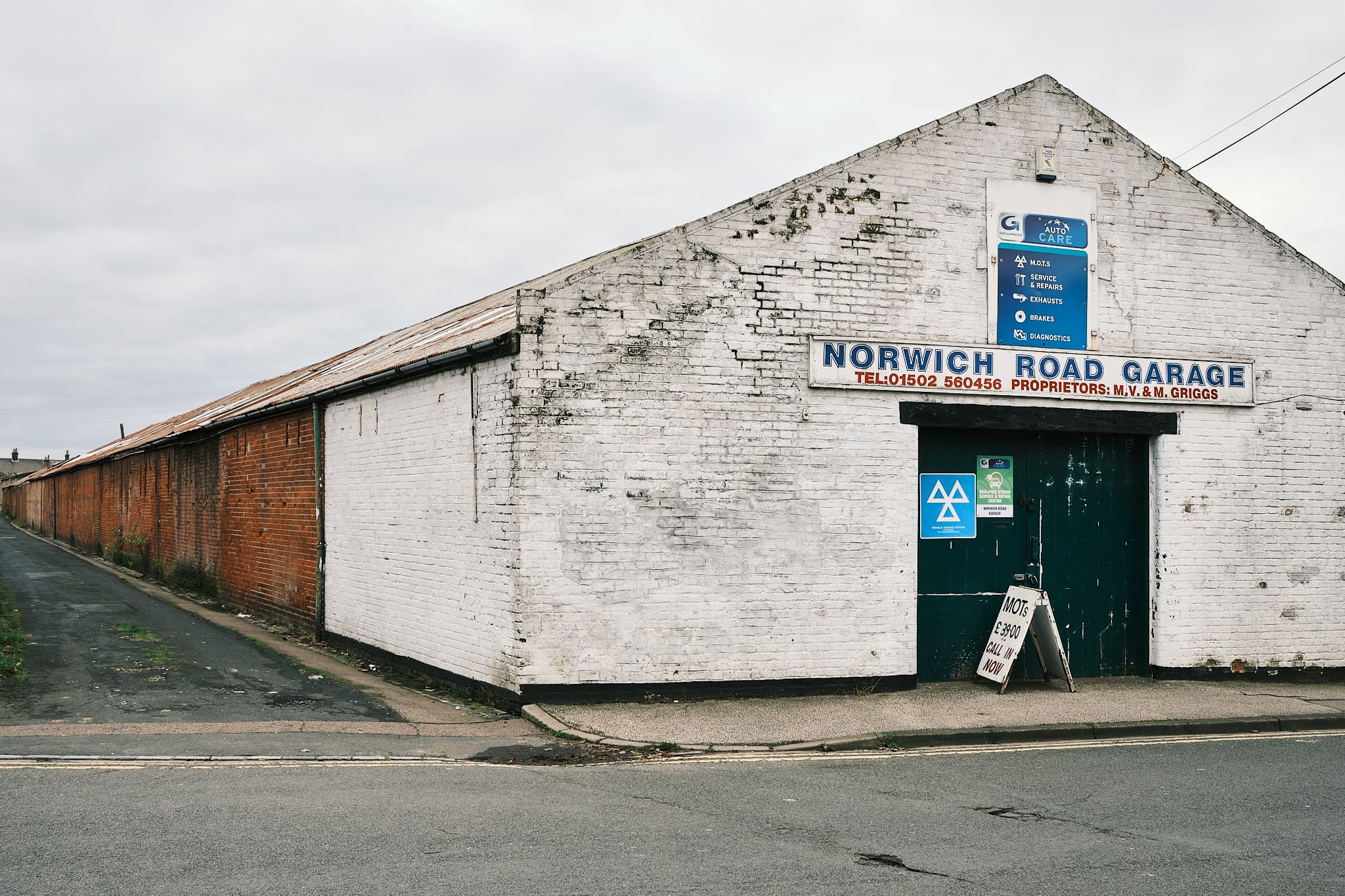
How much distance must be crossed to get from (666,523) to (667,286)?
7.20 ft

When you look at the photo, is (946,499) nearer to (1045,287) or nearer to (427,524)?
(1045,287)

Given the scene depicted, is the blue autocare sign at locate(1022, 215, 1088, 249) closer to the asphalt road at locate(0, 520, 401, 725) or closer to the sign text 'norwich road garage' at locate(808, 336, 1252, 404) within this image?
the sign text 'norwich road garage' at locate(808, 336, 1252, 404)

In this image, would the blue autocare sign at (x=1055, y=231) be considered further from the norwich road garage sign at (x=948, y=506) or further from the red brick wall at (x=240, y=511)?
the red brick wall at (x=240, y=511)

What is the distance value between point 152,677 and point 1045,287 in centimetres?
991

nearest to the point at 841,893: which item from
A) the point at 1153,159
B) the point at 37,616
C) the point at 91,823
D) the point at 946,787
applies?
the point at 946,787

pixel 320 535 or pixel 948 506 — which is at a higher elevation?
pixel 948 506

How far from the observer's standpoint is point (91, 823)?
227 inches

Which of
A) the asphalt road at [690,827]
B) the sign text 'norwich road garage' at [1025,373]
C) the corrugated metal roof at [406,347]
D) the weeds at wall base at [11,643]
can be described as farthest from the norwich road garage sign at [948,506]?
the weeds at wall base at [11,643]

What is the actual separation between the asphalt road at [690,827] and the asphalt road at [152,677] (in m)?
2.00

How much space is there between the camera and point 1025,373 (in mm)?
10875

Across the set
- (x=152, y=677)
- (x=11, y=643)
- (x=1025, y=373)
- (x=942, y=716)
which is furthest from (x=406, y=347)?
(x=942, y=716)

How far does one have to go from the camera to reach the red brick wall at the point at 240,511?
14.6 m

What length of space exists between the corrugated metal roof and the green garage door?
4450mm

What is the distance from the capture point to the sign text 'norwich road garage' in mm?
10344
